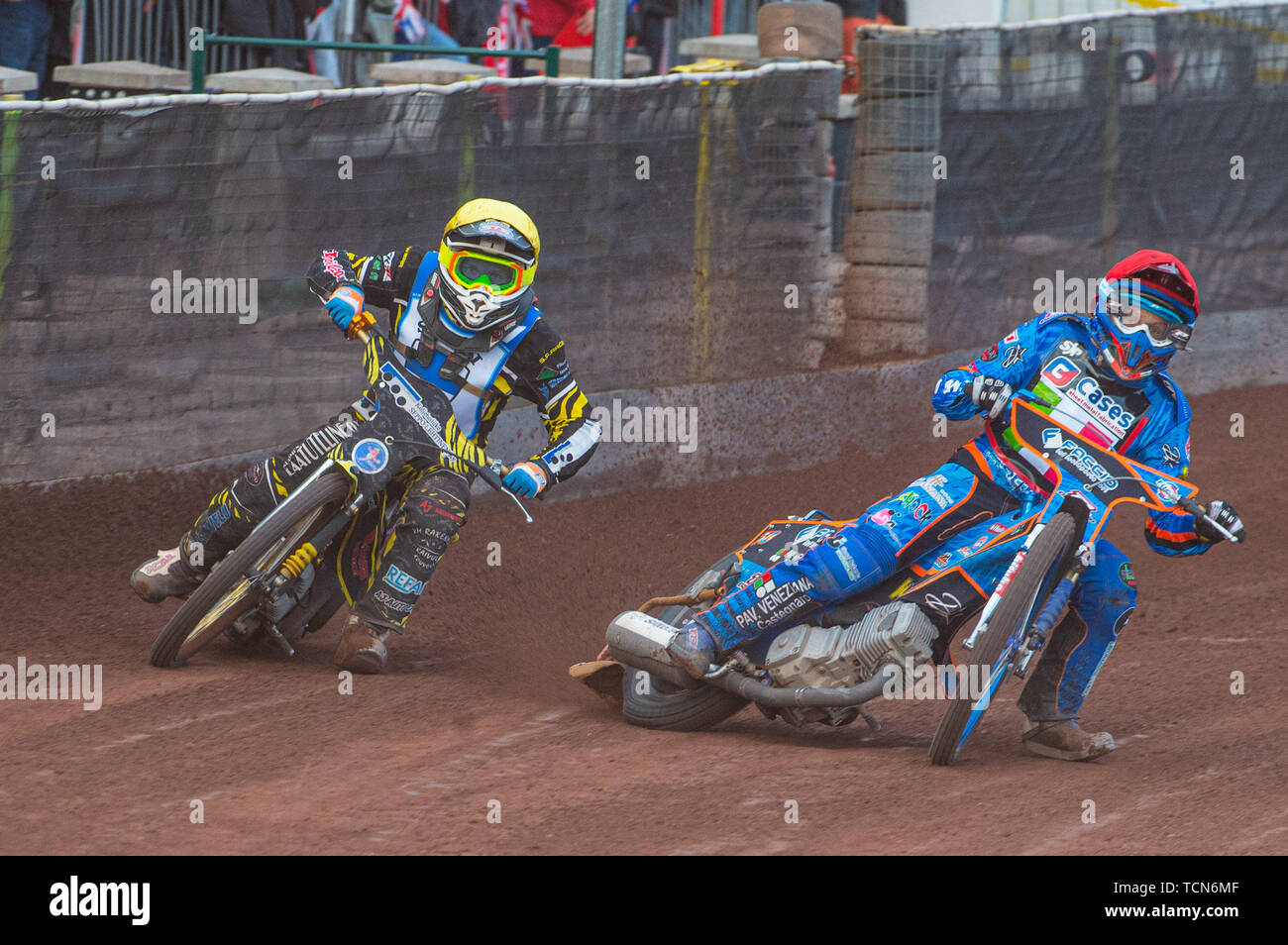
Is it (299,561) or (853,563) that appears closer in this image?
(853,563)

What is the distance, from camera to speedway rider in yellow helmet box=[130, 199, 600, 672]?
6.28 metres

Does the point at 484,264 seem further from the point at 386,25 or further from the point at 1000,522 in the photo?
the point at 386,25

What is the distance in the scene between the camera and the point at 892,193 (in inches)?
429

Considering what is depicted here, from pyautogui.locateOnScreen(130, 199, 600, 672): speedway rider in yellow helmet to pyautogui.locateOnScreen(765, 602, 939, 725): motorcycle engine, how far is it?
1180 mm

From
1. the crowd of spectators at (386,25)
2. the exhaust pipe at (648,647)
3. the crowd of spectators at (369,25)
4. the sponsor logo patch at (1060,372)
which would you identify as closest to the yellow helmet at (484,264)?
the exhaust pipe at (648,647)

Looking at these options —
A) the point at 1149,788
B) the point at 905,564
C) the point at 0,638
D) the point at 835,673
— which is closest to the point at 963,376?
the point at 905,564

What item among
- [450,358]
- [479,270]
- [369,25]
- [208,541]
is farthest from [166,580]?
[369,25]

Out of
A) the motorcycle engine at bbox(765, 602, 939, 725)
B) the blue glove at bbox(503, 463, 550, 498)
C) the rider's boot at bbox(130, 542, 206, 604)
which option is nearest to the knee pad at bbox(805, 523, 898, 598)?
the motorcycle engine at bbox(765, 602, 939, 725)

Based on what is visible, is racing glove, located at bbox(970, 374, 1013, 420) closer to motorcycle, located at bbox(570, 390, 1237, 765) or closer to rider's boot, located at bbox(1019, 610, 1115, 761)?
motorcycle, located at bbox(570, 390, 1237, 765)

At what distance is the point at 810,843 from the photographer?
474 cm

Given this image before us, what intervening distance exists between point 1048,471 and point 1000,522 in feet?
0.81

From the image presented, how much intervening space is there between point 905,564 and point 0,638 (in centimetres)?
364

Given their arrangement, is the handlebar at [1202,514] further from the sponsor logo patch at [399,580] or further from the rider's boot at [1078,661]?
the sponsor logo patch at [399,580]

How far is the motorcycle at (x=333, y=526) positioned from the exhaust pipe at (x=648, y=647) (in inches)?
25.1
